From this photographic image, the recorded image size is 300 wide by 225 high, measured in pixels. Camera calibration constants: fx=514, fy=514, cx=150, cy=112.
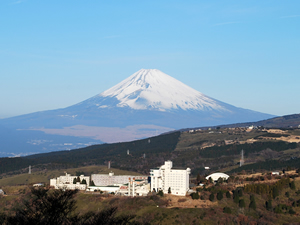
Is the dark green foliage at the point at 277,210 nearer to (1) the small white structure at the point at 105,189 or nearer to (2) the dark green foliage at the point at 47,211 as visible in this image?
(1) the small white structure at the point at 105,189

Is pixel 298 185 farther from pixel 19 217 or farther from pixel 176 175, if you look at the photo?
pixel 19 217

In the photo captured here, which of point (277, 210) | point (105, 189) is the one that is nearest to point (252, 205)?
point (277, 210)

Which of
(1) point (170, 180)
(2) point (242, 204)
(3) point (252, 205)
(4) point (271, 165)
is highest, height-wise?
(4) point (271, 165)

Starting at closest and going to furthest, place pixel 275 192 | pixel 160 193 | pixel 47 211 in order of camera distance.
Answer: pixel 47 211, pixel 275 192, pixel 160 193

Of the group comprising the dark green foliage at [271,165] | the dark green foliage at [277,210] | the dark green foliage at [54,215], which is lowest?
the dark green foliage at [277,210]

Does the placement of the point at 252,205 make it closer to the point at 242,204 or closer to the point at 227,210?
the point at 242,204

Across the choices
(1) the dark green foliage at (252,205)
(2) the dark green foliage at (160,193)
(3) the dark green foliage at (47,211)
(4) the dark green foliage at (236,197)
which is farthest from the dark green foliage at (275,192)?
(3) the dark green foliage at (47,211)

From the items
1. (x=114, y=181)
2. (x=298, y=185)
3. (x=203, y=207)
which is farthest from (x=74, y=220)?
(x=114, y=181)

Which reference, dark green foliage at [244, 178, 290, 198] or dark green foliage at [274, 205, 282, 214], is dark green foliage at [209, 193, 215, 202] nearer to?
dark green foliage at [244, 178, 290, 198]

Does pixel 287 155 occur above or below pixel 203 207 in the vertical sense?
above
